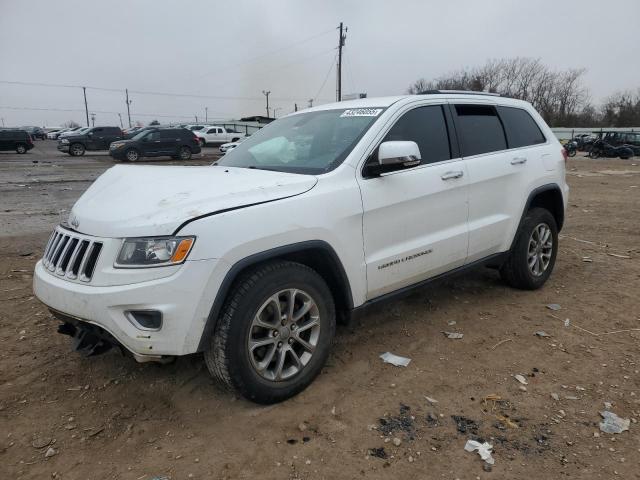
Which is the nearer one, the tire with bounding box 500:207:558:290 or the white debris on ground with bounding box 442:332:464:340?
the white debris on ground with bounding box 442:332:464:340

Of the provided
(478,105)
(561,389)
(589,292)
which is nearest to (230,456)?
(561,389)

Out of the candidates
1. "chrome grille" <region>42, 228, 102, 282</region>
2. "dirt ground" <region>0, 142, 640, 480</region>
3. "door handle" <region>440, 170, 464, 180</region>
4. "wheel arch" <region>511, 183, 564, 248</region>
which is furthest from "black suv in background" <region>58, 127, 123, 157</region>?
"door handle" <region>440, 170, 464, 180</region>

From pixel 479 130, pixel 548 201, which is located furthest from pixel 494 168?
pixel 548 201

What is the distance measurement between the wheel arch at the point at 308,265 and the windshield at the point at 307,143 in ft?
1.78

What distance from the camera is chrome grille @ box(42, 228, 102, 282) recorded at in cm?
252

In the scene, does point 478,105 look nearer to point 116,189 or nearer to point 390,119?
point 390,119

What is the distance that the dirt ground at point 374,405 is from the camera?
7.78 feet

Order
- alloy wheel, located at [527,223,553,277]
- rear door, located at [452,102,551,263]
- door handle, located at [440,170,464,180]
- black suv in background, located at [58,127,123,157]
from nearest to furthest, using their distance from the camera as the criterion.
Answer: door handle, located at [440,170,464,180] < rear door, located at [452,102,551,263] < alloy wheel, located at [527,223,553,277] < black suv in background, located at [58,127,123,157]

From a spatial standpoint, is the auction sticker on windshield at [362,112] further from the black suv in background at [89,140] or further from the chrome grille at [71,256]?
the black suv in background at [89,140]

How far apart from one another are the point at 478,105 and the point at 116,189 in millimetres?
3050

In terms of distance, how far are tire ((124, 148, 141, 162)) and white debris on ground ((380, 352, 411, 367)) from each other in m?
23.0

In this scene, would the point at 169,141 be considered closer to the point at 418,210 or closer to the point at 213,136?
the point at 213,136

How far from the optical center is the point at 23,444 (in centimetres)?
253

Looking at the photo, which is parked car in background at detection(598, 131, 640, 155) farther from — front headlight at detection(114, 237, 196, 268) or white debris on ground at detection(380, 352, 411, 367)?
front headlight at detection(114, 237, 196, 268)
